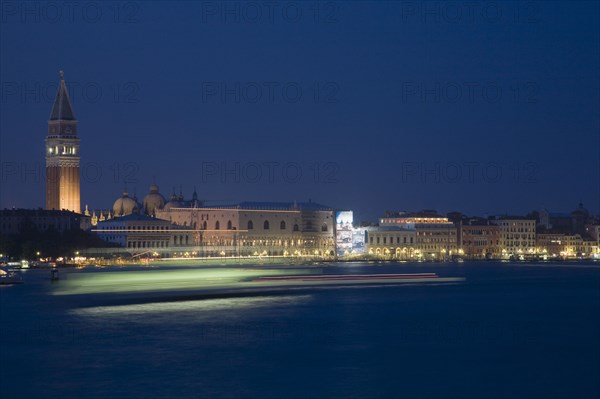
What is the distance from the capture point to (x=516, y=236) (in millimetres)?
85125

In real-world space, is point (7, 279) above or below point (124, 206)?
below

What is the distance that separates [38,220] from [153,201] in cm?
1512

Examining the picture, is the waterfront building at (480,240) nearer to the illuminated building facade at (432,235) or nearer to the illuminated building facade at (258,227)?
the illuminated building facade at (432,235)

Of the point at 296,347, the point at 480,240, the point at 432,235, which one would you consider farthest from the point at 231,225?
the point at 296,347

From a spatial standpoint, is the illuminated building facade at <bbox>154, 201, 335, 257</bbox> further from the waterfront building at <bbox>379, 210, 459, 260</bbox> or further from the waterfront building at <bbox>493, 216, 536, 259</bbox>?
the waterfront building at <bbox>493, 216, 536, 259</bbox>

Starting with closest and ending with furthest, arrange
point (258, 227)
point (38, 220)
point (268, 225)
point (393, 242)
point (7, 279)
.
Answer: point (7, 279)
point (38, 220)
point (258, 227)
point (268, 225)
point (393, 242)

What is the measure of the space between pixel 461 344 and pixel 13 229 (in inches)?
1830

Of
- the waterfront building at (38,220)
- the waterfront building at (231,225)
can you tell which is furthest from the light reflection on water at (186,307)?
the waterfront building at (231,225)

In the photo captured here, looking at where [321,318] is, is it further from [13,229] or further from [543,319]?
[13,229]

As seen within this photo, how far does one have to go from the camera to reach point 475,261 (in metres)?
79.9

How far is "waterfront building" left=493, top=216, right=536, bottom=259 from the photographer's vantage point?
277 ft

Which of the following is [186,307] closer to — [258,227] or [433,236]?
[258,227]

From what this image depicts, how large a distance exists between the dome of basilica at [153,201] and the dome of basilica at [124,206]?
44.2 inches

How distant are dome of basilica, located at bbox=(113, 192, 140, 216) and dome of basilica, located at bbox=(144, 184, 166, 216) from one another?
→ 44.2 inches
